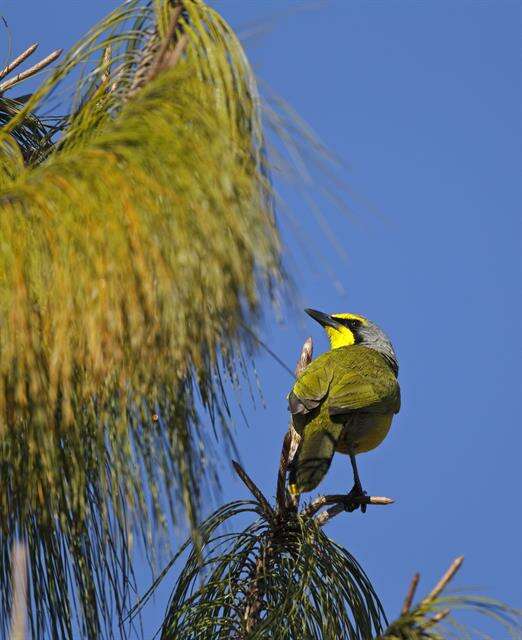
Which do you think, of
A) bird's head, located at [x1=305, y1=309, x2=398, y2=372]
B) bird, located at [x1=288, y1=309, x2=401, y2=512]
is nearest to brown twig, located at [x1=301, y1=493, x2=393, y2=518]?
bird, located at [x1=288, y1=309, x2=401, y2=512]

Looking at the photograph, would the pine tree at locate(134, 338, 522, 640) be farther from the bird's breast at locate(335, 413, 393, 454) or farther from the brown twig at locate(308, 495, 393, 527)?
the bird's breast at locate(335, 413, 393, 454)

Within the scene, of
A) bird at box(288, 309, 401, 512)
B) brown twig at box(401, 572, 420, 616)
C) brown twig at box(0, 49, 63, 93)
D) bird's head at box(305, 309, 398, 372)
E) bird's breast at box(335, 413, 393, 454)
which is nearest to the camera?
brown twig at box(401, 572, 420, 616)

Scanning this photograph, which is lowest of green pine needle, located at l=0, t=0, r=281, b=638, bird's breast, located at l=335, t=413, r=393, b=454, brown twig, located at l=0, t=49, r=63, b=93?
green pine needle, located at l=0, t=0, r=281, b=638

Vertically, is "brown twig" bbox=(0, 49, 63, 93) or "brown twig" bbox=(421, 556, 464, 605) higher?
"brown twig" bbox=(0, 49, 63, 93)

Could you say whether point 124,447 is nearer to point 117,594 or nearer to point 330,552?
point 117,594

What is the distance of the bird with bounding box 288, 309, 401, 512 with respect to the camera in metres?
3.61

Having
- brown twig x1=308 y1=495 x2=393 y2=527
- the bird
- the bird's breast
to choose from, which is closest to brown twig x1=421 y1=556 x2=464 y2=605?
brown twig x1=308 y1=495 x2=393 y2=527

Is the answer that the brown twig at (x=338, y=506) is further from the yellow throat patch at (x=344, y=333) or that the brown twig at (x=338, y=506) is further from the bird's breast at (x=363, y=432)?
the yellow throat patch at (x=344, y=333)

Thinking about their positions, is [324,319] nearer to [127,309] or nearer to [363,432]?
[363,432]

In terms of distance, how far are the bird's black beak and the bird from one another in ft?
1.99

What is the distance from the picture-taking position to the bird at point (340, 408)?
361cm

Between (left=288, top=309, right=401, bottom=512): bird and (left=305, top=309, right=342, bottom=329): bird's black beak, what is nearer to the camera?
(left=288, top=309, right=401, bottom=512): bird

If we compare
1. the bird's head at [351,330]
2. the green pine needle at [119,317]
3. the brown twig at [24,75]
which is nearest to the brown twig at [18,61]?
the brown twig at [24,75]

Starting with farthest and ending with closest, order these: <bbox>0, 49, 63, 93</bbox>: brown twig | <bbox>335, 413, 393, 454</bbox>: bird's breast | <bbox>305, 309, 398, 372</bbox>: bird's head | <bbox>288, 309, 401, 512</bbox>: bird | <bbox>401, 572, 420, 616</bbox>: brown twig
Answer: <bbox>305, 309, 398, 372</bbox>: bird's head, <bbox>335, 413, 393, 454</bbox>: bird's breast, <bbox>288, 309, 401, 512</bbox>: bird, <bbox>0, 49, 63, 93</bbox>: brown twig, <bbox>401, 572, 420, 616</bbox>: brown twig
